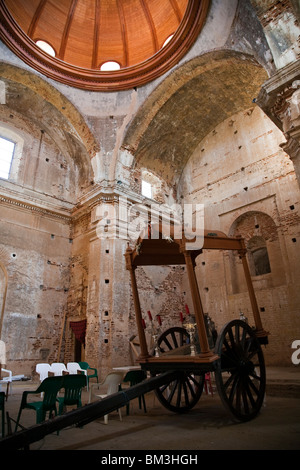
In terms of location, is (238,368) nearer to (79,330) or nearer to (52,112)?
(79,330)

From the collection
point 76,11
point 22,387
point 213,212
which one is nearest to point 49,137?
point 76,11

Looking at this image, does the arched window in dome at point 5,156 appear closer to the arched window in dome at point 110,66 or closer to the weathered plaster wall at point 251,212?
the arched window in dome at point 110,66

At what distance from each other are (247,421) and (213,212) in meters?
9.50

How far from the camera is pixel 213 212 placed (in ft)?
40.6

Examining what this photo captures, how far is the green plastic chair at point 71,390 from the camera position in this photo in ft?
13.7

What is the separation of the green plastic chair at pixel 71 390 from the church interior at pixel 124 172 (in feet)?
16.3

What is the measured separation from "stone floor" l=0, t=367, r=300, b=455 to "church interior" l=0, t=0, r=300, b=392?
16.6ft

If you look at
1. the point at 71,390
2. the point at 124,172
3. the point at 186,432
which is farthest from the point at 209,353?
the point at 124,172

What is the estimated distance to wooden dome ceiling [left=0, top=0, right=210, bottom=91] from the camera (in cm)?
1065

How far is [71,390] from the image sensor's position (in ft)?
13.9

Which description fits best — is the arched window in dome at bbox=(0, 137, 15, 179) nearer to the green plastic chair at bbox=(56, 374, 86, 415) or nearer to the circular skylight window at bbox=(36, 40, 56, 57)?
the circular skylight window at bbox=(36, 40, 56, 57)

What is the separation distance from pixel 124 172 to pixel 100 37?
6897 millimetres

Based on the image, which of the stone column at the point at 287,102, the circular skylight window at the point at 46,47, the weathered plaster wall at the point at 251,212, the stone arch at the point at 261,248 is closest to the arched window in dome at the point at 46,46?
the circular skylight window at the point at 46,47

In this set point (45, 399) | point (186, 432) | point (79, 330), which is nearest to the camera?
point (186, 432)
